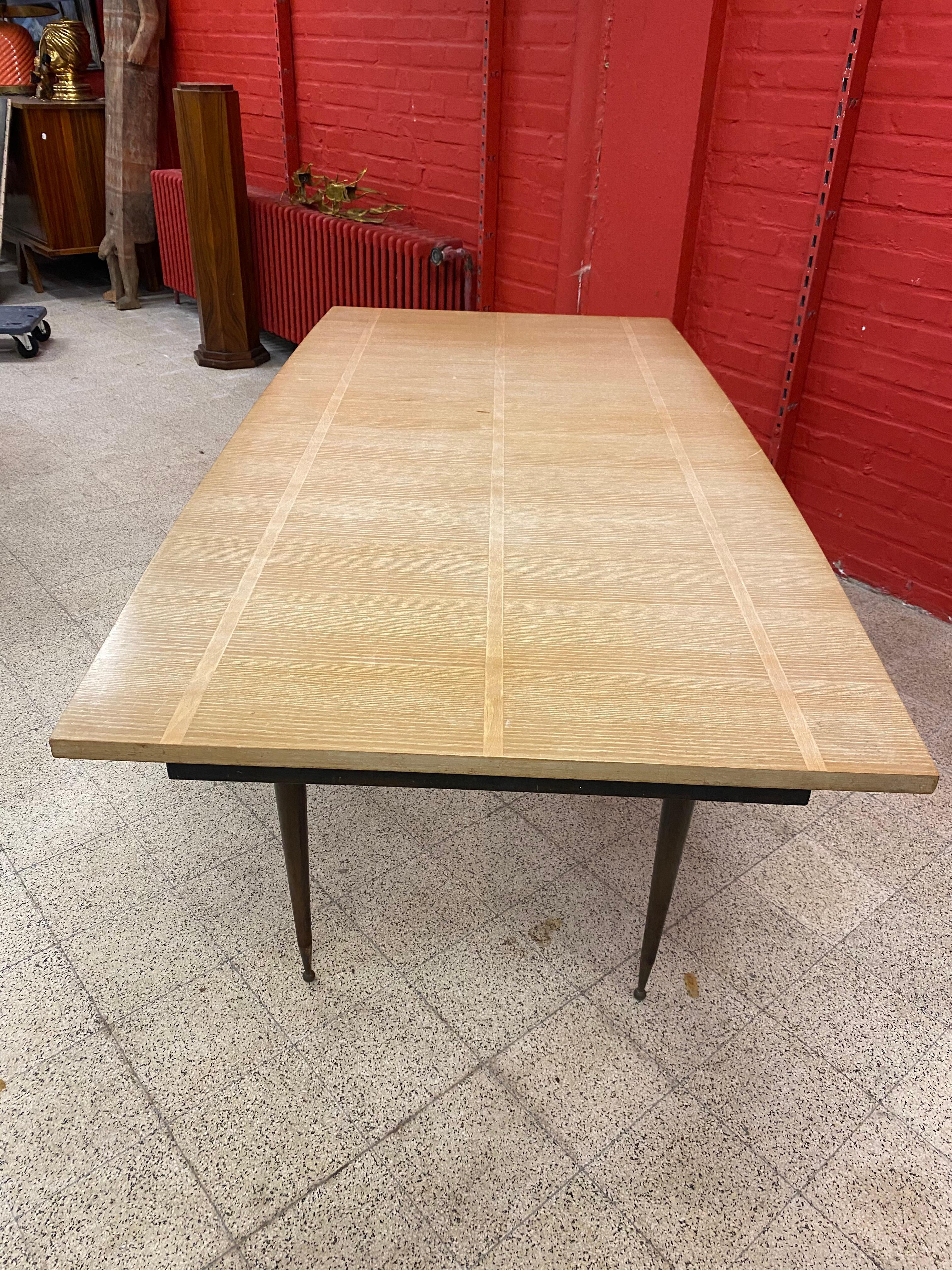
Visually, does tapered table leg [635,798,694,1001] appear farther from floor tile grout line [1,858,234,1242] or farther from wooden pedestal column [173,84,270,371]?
wooden pedestal column [173,84,270,371]

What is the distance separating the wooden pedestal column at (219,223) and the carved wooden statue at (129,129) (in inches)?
39.1

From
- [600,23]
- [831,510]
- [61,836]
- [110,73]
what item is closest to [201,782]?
[61,836]

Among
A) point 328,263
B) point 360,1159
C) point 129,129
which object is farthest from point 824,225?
point 129,129

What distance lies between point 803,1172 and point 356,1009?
0.75 meters

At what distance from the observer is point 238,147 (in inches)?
170

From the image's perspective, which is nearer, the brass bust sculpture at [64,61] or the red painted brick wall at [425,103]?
the red painted brick wall at [425,103]

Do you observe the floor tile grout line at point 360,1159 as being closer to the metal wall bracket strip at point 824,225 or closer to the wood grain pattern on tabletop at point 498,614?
the wood grain pattern on tabletop at point 498,614

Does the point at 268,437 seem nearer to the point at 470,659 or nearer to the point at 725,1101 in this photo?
the point at 470,659

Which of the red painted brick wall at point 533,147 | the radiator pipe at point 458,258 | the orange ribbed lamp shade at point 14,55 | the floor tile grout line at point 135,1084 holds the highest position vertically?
the orange ribbed lamp shade at point 14,55

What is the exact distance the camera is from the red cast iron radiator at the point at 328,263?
12.5ft

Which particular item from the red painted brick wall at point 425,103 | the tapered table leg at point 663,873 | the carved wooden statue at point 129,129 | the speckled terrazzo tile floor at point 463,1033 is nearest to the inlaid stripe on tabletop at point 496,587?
the tapered table leg at point 663,873

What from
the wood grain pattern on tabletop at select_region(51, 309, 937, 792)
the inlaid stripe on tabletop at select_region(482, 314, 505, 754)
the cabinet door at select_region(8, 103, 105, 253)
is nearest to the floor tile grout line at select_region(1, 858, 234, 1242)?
the wood grain pattern on tabletop at select_region(51, 309, 937, 792)

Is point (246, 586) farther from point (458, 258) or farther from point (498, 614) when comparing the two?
point (458, 258)

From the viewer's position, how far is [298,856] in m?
1.45
